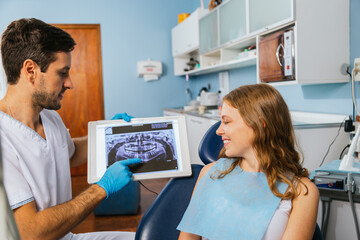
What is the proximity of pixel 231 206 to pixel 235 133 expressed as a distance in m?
0.26

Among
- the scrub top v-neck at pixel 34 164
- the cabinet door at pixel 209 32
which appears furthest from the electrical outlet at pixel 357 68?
the scrub top v-neck at pixel 34 164

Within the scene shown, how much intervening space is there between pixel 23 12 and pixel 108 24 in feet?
3.68

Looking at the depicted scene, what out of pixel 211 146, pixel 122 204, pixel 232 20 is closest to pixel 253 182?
pixel 211 146

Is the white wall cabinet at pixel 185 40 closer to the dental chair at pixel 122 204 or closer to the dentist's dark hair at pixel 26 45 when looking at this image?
the dental chair at pixel 122 204

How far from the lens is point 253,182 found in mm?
1156

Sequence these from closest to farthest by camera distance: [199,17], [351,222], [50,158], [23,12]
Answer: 1. [50,158]
2. [351,222]
3. [199,17]
4. [23,12]

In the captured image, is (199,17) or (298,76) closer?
(298,76)

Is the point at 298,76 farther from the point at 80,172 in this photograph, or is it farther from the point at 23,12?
the point at 23,12

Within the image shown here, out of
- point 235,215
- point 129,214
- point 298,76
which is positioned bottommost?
point 129,214

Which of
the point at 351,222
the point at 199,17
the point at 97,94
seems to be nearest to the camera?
the point at 351,222

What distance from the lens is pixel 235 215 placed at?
1108 millimetres

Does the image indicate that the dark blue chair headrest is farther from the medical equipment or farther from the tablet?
the medical equipment

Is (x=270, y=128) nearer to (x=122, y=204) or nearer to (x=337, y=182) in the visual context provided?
(x=337, y=182)

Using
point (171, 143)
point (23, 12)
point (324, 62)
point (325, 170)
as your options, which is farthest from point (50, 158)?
point (23, 12)
